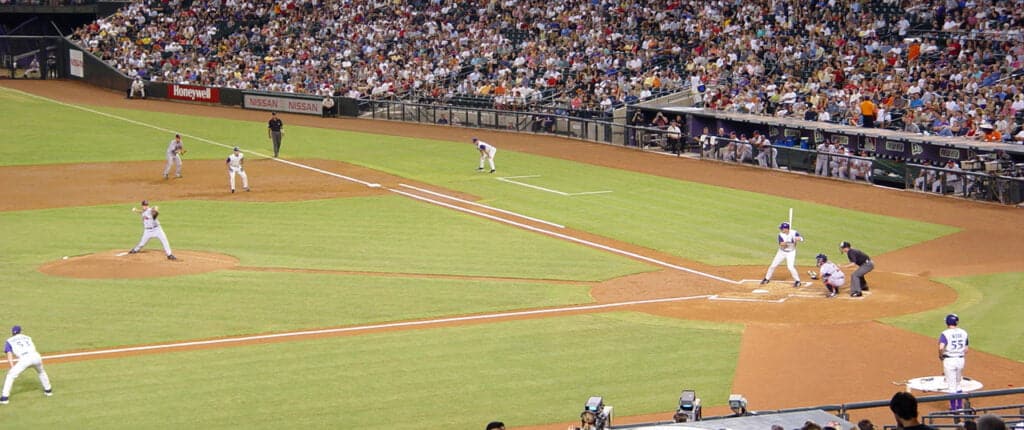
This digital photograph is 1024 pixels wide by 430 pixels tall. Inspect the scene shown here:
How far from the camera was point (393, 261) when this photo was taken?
96.8 ft

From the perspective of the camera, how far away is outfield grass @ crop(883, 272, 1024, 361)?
2152 centimetres

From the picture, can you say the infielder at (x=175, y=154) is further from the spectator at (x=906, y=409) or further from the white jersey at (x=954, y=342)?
the spectator at (x=906, y=409)

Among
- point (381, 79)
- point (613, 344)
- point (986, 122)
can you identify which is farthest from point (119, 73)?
point (613, 344)

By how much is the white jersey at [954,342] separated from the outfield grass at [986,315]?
3208 millimetres

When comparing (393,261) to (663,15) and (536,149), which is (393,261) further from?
(663,15)

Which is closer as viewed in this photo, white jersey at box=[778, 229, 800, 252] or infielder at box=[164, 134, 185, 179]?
white jersey at box=[778, 229, 800, 252]

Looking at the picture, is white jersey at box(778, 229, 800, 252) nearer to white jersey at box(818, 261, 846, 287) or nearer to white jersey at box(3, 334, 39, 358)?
white jersey at box(818, 261, 846, 287)

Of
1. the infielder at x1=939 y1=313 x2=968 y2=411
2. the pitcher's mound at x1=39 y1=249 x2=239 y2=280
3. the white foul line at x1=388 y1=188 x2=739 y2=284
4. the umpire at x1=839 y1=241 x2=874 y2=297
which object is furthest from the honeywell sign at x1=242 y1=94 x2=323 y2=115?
the infielder at x1=939 y1=313 x2=968 y2=411

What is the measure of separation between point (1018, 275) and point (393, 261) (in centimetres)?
1521

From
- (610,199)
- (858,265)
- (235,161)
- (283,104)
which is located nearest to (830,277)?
(858,265)

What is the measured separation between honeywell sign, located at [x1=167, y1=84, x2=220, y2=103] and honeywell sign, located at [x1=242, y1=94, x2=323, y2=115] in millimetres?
2432

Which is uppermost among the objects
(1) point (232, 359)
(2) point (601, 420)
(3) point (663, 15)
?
(3) point (663, 15)

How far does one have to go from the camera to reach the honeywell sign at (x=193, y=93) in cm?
6688

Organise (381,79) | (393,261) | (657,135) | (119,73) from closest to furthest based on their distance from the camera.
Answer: (393,261), (657,135), (381,79), (119,73)
